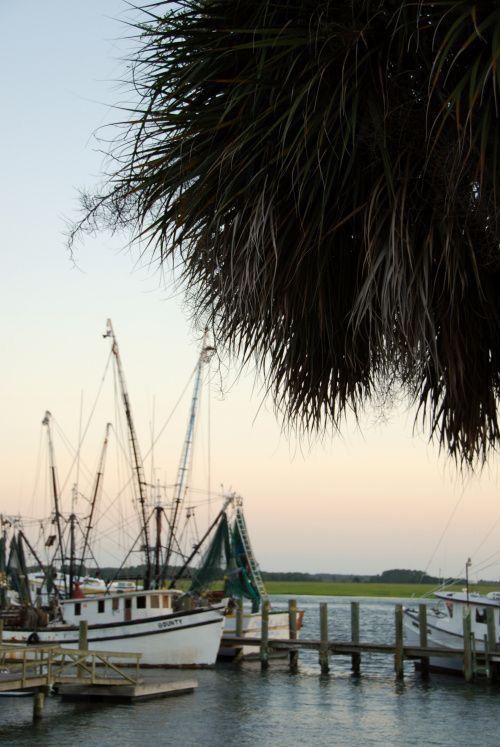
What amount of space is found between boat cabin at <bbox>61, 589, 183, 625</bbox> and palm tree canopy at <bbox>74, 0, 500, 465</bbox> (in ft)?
110

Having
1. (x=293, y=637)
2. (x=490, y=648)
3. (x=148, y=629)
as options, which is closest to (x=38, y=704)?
(x=148, y=629)

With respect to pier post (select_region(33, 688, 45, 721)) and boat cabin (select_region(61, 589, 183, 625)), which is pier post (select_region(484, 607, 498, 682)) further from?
pier post (select_region(33, 688, 45, 721))

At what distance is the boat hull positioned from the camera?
1452 inches

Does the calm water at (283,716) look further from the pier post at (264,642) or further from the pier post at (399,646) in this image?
the pier post at (264,642)

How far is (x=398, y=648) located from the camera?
1312 inches

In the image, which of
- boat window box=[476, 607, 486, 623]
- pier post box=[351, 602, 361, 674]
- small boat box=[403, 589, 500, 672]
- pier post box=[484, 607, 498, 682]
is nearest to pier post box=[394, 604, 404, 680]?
small boat box=[403, 589, 500, 672]

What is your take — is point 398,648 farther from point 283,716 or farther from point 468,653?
point 283,716

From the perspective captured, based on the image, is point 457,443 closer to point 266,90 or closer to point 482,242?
point 482,242

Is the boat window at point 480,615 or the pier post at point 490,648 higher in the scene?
the boat window at point 480,615

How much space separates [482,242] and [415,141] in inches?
20.4

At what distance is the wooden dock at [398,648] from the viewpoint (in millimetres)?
31594

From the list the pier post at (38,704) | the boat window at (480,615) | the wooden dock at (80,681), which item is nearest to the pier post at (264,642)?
the boat window at (480,615)

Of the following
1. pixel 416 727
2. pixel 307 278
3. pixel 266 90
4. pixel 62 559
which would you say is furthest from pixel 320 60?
pixel 62 559

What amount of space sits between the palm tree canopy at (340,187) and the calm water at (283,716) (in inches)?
722
